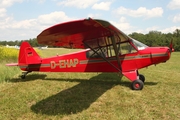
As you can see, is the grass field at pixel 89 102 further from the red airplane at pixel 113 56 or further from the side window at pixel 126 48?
the side window at pixel 126 48

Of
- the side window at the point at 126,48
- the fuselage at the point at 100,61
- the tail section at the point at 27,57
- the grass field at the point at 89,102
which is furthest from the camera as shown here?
the tail section at the point at 27,57

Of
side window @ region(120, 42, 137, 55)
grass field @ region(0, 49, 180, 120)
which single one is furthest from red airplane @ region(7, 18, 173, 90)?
grass field @ region(0, 49, 180, 120)

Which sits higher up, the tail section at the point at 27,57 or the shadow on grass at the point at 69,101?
the tail section at the point at 27,57

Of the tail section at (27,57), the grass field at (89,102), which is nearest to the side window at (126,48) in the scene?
the grass field at (89,102)

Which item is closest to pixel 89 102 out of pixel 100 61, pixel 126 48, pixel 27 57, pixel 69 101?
pixel 69 101

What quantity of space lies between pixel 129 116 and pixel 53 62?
5233 mm

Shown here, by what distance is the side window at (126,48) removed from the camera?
7461mm

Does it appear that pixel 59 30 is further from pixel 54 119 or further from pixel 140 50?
pixel 140 50

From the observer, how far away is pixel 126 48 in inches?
297

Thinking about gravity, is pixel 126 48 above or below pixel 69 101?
above

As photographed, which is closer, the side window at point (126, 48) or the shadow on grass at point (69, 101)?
the shadow on grass at point (69, 101)

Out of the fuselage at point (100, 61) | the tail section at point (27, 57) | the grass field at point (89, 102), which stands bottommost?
the grass field at point (89, 102)

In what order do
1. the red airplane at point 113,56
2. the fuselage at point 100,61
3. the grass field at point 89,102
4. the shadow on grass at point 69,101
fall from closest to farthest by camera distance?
1. the grass field at point 89,102
2. the shadow on grass at point 69,101
3. the red airplane at point 113,56
4. the fuselage at point 100,61

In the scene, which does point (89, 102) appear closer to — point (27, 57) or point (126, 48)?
point (126, 48)
